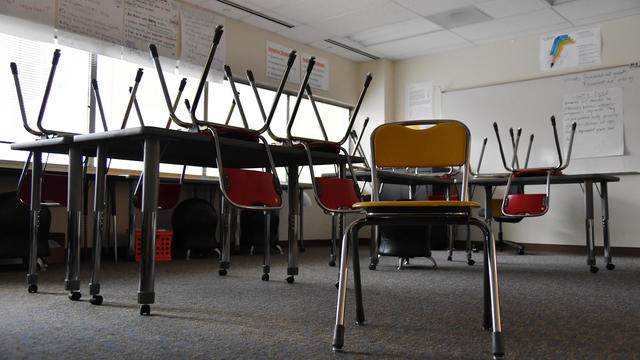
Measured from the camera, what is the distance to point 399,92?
704 cm

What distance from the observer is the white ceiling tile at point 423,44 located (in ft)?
20.0

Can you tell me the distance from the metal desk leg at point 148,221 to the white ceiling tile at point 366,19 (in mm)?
3706

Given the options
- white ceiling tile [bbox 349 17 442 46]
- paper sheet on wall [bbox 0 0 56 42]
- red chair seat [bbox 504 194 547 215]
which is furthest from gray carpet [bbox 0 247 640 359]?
white ceiling tile [bbox 349 17 442 46]

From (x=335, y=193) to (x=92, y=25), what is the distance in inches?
116

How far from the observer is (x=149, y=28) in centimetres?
485

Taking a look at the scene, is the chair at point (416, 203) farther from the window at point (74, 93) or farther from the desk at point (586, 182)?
the window at point (74, 93)

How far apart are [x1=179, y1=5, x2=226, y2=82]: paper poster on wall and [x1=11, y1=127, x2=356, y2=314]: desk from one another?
2439mm

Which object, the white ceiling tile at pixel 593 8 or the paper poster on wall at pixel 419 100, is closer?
the white ceiling tile at pixel 593 8

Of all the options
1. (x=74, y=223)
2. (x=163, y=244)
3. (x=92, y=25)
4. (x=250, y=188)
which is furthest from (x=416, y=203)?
(x=92, y=25)

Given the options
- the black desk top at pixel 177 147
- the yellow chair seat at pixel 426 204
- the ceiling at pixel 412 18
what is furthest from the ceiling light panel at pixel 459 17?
the yellow chair seat at pixel 426 204

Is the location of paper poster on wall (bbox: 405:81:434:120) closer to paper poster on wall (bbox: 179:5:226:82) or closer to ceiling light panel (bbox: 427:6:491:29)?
ceiling light panel (bbox: 427:6:491:29)

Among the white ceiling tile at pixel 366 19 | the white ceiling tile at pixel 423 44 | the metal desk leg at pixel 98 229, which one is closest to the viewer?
the metal desk leg at pixel 98 229

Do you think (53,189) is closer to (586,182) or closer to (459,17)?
(586,182)

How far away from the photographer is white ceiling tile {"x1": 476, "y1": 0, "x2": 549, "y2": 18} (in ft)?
16.7
